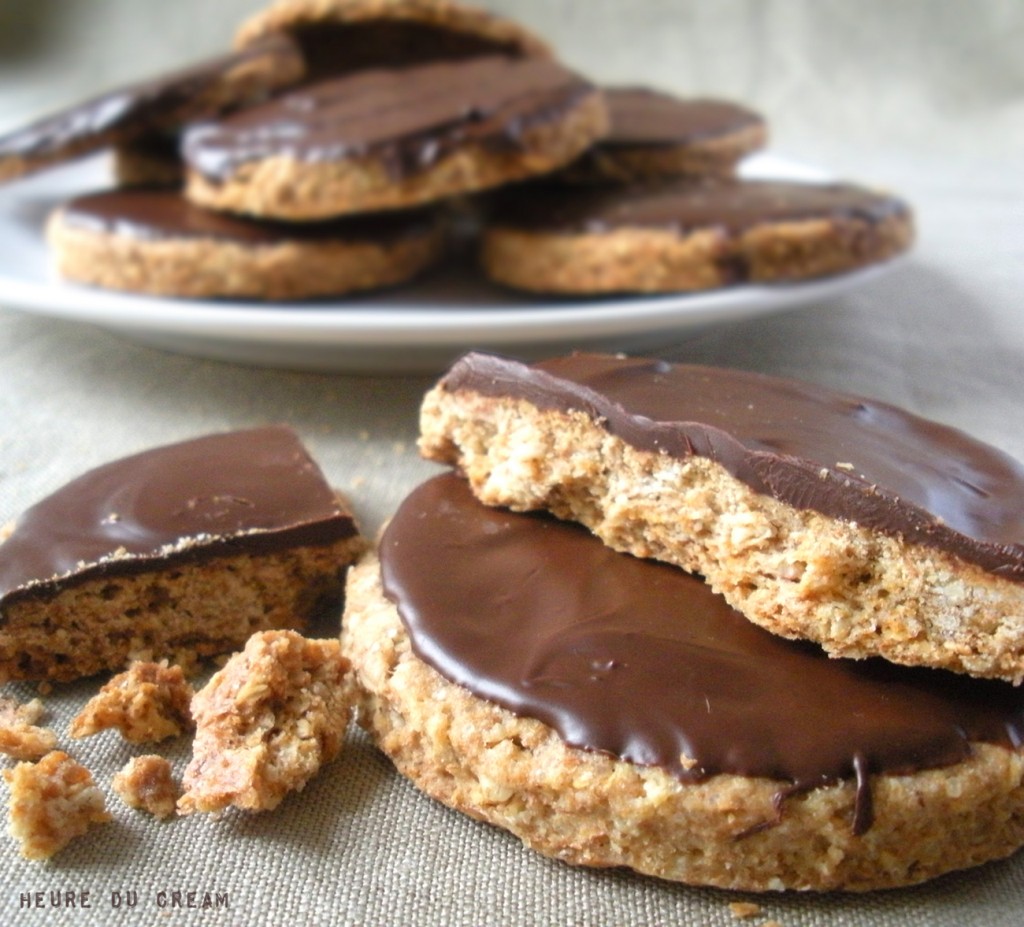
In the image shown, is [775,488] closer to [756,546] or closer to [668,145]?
[756,546]

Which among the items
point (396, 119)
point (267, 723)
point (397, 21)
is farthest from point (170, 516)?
point (397, 21)

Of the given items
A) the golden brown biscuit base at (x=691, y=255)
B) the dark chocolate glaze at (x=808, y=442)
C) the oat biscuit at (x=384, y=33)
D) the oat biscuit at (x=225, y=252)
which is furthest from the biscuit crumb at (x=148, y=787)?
the oat biscuit at (x=384, y=33)

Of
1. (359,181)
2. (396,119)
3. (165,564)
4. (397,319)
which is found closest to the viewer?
(165,564)

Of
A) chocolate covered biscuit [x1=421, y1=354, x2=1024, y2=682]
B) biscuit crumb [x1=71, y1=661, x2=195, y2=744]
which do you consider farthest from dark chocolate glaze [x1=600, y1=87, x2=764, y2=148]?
biscuit crumb [x1=71, y1=661, x2=195, y2=744]

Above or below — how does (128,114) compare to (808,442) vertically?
above

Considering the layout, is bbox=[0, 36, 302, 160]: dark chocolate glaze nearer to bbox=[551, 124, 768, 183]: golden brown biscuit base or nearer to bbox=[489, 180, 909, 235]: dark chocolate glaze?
bbox=[489, 180, 909, 235]: dark chocolate glaze

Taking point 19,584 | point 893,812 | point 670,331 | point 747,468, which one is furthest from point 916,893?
point 670,331
